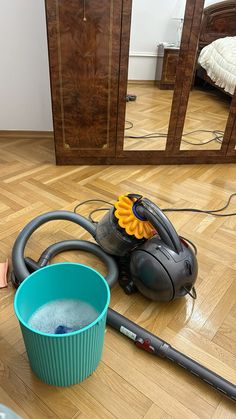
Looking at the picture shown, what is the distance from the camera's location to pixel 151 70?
5.92 feet

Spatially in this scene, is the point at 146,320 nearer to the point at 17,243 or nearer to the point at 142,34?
the point at 17,243

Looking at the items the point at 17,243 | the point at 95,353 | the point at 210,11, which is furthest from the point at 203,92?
the point at 95,353

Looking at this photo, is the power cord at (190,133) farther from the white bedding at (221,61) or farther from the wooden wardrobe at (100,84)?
the white bedding at (221,61)

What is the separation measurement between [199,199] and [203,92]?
2.33 feet

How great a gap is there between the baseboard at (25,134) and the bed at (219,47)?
119 centimetres

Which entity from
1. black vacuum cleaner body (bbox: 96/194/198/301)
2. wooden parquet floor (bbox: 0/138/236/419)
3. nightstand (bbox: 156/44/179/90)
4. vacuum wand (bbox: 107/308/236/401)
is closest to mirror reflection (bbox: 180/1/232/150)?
nightstand (bbox: 156/44/179/90)

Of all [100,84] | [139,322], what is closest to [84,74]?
[100,84]

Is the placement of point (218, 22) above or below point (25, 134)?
above

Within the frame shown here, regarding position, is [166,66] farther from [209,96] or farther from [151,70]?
[209,96]

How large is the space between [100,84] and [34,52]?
65 cm

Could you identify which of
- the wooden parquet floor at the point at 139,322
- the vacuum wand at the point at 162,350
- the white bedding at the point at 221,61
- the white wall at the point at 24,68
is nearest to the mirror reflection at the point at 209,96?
the white bedding at the point at 221,61

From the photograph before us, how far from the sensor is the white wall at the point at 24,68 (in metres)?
1.94

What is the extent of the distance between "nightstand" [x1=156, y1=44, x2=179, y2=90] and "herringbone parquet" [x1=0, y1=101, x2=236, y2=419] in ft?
1.94

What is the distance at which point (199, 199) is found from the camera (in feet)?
5.60
